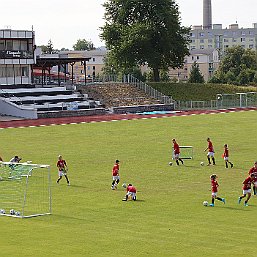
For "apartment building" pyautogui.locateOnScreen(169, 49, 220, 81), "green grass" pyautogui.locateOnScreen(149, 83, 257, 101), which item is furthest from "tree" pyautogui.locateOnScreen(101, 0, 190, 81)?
"apartment building" pyautogui.locateOnScreen(169, 49, 220, 81)

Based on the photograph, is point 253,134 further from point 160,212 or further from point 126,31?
point 126,31

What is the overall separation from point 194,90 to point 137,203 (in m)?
74.4

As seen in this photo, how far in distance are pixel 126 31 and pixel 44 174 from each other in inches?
2759

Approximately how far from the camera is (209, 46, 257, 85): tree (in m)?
133

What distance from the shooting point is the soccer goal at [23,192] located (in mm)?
30141

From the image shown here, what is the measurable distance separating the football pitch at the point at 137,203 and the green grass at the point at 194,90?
40238 mm

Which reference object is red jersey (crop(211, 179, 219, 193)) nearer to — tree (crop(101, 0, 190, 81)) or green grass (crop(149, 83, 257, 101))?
green grass (crop(149, 83, 257, 101))

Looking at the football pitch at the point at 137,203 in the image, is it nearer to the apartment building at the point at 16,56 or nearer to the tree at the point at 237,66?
the apartment building at the point at 16,56

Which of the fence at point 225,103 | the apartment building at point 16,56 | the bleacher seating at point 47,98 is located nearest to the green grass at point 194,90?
the fence at point 225,103

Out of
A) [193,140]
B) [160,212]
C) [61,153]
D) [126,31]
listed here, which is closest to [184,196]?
[160,212]

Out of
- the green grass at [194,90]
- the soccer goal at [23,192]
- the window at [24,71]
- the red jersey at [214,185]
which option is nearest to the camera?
the soccer goal at [23,192]

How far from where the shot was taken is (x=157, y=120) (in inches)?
3031

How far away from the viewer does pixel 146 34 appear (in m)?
107

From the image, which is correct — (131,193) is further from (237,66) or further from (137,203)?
(237,66)
